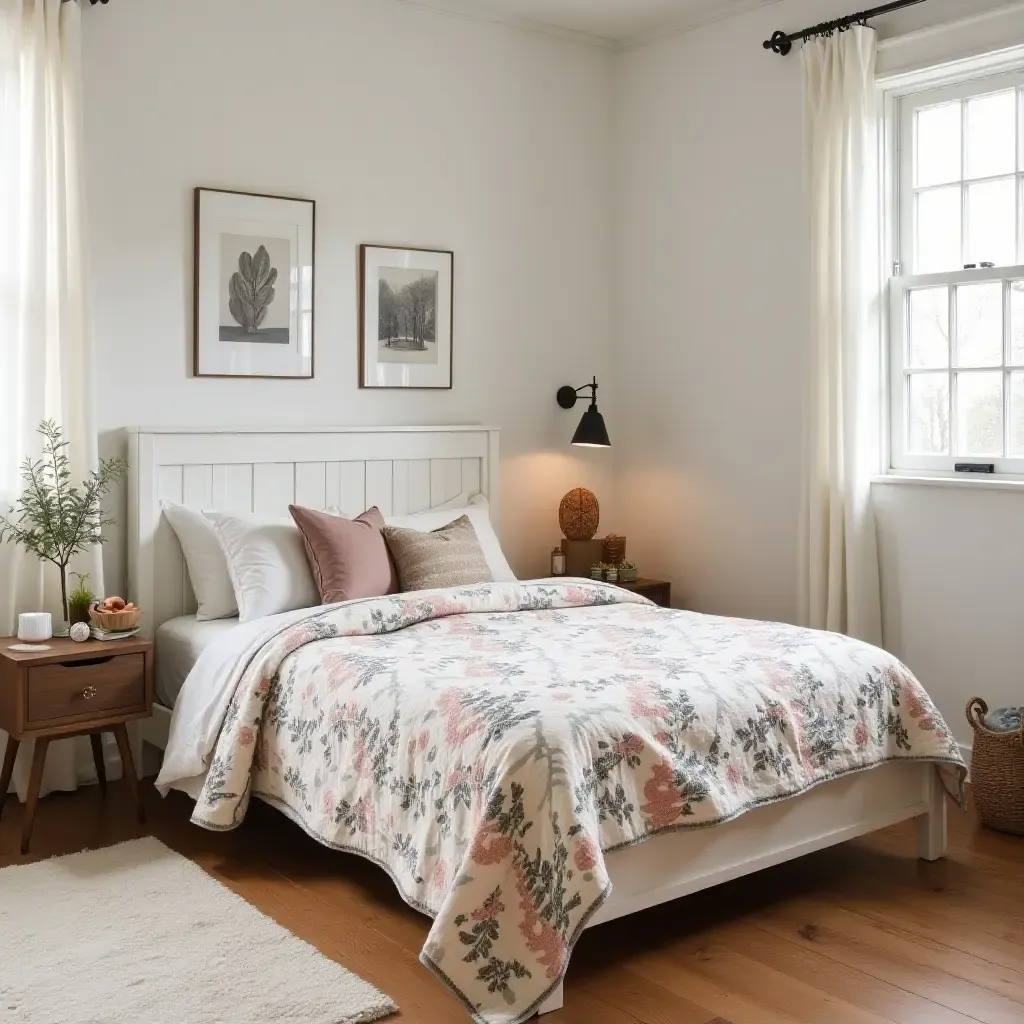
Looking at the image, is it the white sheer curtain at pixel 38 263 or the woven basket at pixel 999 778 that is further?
the white sheer curtain at pixel 38 263

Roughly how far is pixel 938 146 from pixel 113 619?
316 centimetres

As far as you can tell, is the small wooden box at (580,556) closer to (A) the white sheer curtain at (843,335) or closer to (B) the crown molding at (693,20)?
(A) the white sheer curtain at (843,335)

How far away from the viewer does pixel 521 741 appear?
249cm

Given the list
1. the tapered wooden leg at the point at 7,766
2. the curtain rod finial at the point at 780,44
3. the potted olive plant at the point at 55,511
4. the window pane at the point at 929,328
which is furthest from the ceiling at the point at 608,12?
the tapered wooden leg at the point at 7,766

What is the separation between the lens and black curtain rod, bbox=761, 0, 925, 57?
4.11m

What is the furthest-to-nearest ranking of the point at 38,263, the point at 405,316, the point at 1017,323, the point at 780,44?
the point at 405,316, the point at 780,44, the point at 1017,323, the point at 38,263

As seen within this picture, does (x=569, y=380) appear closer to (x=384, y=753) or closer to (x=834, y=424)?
(x=834, y=424)

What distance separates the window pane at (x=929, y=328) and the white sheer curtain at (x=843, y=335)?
0.13 meters

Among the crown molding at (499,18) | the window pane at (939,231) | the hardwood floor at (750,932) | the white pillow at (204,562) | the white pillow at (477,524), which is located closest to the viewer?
the hardwood floor at (750,932)

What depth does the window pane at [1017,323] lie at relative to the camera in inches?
159

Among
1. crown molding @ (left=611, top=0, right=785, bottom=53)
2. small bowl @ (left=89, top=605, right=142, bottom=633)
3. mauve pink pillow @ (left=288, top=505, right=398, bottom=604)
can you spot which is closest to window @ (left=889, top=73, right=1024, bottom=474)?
crown molding @ (left=611, top=0, right=785, bottom=53)

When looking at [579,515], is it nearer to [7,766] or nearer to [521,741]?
[7,766]

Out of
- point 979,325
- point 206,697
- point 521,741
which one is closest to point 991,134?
point 979,325

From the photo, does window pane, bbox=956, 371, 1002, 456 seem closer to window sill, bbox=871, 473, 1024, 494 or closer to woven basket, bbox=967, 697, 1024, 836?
window sill, bbox=871, 473, 1024, 494
